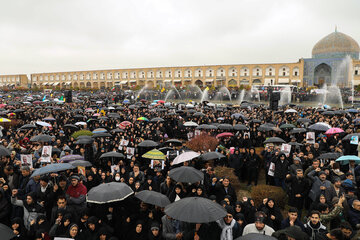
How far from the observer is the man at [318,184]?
5859mm

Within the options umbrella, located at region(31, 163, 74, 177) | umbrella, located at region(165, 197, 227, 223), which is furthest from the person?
umbrella, located at region(31, 163, 74, 177)

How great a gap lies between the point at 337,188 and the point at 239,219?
2.58 metres

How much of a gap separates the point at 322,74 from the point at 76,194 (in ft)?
210

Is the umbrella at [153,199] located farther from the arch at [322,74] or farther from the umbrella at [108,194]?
the arch at [322,74]

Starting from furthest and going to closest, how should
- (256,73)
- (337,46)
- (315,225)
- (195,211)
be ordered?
(256,73), (337,46), (315,225), (195,211)

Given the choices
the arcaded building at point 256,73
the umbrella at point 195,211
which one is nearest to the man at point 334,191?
the umbrella at point 195,211

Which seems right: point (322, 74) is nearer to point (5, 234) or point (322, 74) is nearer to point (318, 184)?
point (318, 184)

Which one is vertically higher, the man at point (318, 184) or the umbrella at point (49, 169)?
the umbrella at point (49, 169)

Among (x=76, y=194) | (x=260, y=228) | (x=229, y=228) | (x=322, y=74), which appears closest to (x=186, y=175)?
(x=229, y=228)

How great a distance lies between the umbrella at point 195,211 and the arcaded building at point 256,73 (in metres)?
52.8

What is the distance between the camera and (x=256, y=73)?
65188 mm

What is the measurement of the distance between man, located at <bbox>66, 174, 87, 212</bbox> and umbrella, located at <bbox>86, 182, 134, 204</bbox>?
71 cm

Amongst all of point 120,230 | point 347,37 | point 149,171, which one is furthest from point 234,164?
point 347,37

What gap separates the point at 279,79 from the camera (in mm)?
62719
